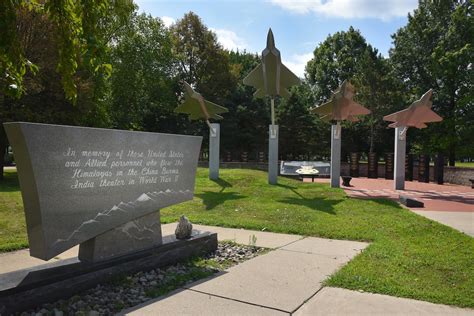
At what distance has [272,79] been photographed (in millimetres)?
18719

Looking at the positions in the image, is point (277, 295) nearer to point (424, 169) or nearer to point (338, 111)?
point (338, 111)

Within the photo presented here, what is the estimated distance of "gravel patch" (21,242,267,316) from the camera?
183 inches

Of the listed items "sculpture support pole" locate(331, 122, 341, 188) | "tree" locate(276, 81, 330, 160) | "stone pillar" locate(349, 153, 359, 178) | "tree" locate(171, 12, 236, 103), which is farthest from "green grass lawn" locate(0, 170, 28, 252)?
"tree" locate(171, 12, 236, 103)

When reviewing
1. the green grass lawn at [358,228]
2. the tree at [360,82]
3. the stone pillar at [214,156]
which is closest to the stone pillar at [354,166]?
the tree at [360,82]

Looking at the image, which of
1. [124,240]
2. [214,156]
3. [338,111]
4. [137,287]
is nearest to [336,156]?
[338,111]

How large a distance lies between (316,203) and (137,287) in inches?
360

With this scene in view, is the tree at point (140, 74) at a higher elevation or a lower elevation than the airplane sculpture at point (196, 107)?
higher

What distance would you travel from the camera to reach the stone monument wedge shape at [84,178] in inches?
185

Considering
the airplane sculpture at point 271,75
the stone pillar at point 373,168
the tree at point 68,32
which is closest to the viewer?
the tree at point 68,32

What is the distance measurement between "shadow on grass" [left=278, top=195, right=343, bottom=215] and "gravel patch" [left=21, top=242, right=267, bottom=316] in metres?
5.65

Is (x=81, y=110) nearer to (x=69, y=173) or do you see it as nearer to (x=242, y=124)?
(x=69, y=173)

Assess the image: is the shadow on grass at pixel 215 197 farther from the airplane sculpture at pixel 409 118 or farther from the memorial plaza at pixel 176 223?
the airplane sculpture at pixel 409 118

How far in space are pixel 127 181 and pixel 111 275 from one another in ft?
4.23

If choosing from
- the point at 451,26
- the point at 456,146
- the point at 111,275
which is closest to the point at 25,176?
the point at 111,275
